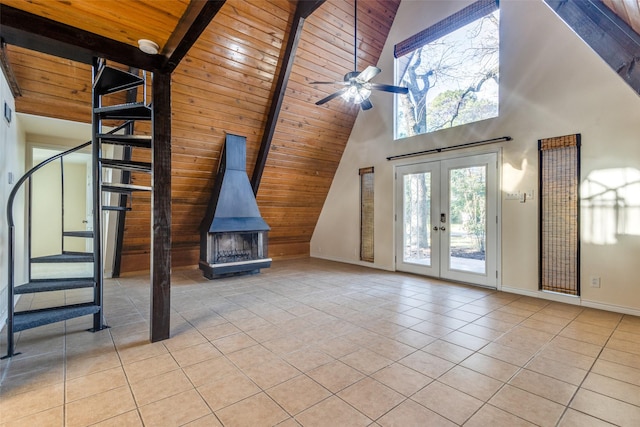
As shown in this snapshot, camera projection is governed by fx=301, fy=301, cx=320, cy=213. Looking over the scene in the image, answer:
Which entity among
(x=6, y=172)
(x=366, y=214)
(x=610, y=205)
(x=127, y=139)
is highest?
(x=127, y=139)

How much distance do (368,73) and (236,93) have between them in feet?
7.41

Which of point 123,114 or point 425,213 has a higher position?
point 123,114

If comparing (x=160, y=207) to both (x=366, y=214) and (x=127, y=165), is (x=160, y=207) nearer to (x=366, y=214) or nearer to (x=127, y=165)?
(x=127, y=165)

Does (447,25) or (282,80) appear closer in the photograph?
(282,80)

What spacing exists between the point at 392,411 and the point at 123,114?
11.3 feet

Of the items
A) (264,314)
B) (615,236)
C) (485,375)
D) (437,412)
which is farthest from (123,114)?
(615,236)

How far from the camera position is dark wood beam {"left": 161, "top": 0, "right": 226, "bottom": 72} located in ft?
6.18

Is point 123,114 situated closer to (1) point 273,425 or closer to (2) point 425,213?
(1) point 273,425

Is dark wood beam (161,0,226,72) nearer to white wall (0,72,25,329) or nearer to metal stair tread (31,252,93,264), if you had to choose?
white wall (0,72,25,329)

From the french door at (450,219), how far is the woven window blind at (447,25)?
2.11 meters

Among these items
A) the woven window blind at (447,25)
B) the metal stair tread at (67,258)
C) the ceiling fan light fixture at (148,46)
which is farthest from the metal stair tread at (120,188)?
the woven window blind at (447,25)

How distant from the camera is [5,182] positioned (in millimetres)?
3006

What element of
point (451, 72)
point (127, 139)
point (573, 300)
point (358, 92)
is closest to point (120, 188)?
point (127, 139)

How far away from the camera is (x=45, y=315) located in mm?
2582
